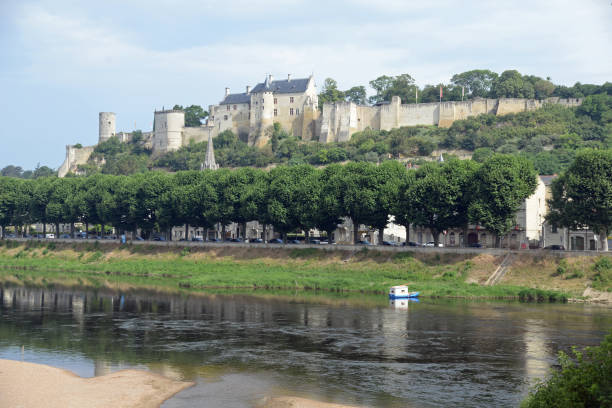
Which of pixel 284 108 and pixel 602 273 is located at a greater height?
pixel 284 108

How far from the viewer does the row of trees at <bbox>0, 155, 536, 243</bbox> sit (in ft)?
214

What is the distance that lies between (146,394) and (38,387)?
4600 mm

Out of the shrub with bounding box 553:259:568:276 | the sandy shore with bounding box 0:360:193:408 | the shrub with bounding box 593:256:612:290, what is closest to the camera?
the sandy shore with bounding box 0:360:193:408

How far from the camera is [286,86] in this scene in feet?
517

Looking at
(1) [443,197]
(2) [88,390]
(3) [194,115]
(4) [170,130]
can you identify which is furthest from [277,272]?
(3) [194,115]

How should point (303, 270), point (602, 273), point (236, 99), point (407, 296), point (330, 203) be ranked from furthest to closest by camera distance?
1. point (236, 99)
2. point (330, 203)
3. point (303, 270)
4. point (602, 273)
5. point (407, 296)

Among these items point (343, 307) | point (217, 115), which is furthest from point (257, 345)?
point (217, 115)

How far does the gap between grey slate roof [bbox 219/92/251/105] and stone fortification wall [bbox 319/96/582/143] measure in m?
21.2

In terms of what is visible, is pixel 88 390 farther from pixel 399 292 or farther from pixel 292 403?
pixel 399 292

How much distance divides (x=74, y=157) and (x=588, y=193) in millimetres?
147123

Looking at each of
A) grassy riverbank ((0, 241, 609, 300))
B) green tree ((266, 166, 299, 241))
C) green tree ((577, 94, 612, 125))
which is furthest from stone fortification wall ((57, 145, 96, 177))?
green tree ((577, 94, 612, 125))

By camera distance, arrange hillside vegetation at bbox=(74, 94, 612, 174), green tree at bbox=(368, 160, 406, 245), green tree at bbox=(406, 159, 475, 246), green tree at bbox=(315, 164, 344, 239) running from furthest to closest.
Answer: hillside vegetation at bbox=(74, 94, 612, 174)
green tree at bbox=(315, 164, 344, 239)
green tree at bbox=(368, 160, 406, 245)
green tree at bbox=(406, 159, 475, 246)

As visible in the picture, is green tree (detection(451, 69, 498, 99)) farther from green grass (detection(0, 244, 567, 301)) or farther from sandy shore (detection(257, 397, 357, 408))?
sandy shore (detection(257, 397, 357, 408))

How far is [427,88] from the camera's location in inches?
6447
